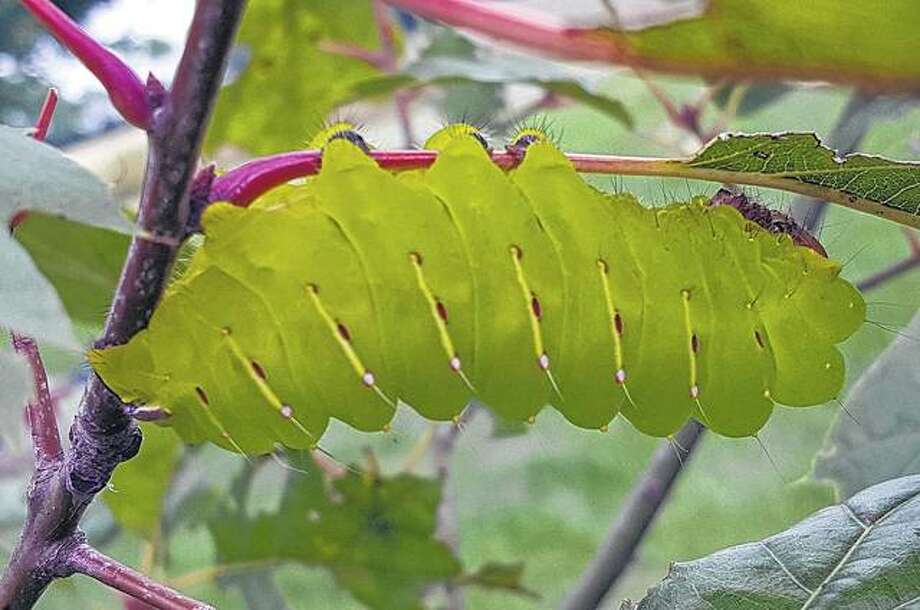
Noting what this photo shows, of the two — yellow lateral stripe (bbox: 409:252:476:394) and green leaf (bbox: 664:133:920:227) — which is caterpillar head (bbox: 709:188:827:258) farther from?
yellow lateral stripe (bbox: 409:252:476:394)

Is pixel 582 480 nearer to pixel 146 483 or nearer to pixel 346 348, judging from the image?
pixel 146 483

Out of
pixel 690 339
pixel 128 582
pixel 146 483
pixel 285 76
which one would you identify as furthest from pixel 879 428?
pixel 285 76

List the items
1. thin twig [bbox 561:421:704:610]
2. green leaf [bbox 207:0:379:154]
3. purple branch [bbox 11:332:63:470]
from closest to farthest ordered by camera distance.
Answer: purple branch [bbox 11:332:63:470]
thin twig [bbox 561:421:704:610]
green leaf [bbox 207:0:379:154]

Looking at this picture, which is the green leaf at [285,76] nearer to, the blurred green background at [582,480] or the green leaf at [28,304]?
the blurred green background at [582,480]

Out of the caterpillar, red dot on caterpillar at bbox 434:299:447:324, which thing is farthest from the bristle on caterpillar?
red dot on caterpillar at bbox 434:299:447:324

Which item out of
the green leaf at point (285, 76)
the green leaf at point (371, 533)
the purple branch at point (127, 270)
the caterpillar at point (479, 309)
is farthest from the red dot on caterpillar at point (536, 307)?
the green leaf at point (285, 76)

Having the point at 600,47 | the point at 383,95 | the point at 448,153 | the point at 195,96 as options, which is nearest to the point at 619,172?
the point at 448,153
